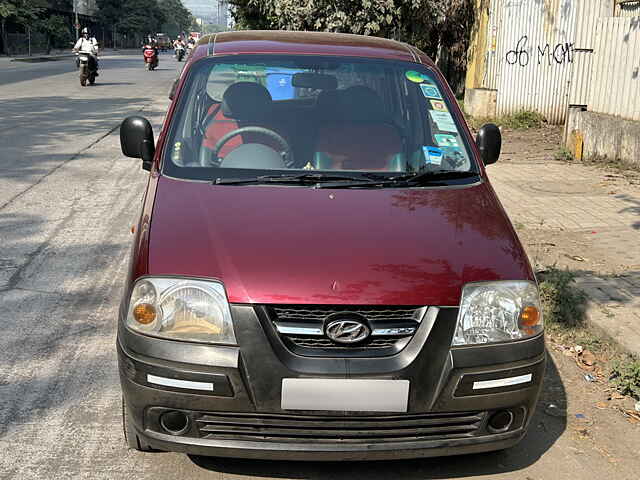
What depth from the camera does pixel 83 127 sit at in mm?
14242

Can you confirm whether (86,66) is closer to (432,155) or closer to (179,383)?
(432,155)

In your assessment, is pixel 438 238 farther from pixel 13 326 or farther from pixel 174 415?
pixel 13 326

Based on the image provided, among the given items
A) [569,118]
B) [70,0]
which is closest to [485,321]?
[569,118]

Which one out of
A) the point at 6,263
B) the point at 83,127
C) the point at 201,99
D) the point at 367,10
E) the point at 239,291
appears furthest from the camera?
the point at 367,10

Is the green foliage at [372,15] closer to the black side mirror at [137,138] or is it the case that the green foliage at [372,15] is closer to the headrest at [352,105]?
the headrest at [352,105]

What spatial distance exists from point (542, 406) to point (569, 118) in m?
8.78

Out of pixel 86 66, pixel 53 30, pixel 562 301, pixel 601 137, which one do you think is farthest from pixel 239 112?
pixel 53 30

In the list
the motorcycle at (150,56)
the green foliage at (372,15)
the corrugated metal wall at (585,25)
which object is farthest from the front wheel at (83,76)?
the corrugated metal wall at (585,25)

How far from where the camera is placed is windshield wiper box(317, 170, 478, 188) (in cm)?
381

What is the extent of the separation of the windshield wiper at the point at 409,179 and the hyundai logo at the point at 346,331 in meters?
0.99

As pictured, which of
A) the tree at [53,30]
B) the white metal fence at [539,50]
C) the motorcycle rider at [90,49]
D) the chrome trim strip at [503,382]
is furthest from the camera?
the tree at [53,30]

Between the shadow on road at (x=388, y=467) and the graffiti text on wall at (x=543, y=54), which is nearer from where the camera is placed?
the shadow on road at (x=388, y=467)

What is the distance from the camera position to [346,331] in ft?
9.62

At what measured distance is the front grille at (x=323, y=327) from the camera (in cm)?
293
